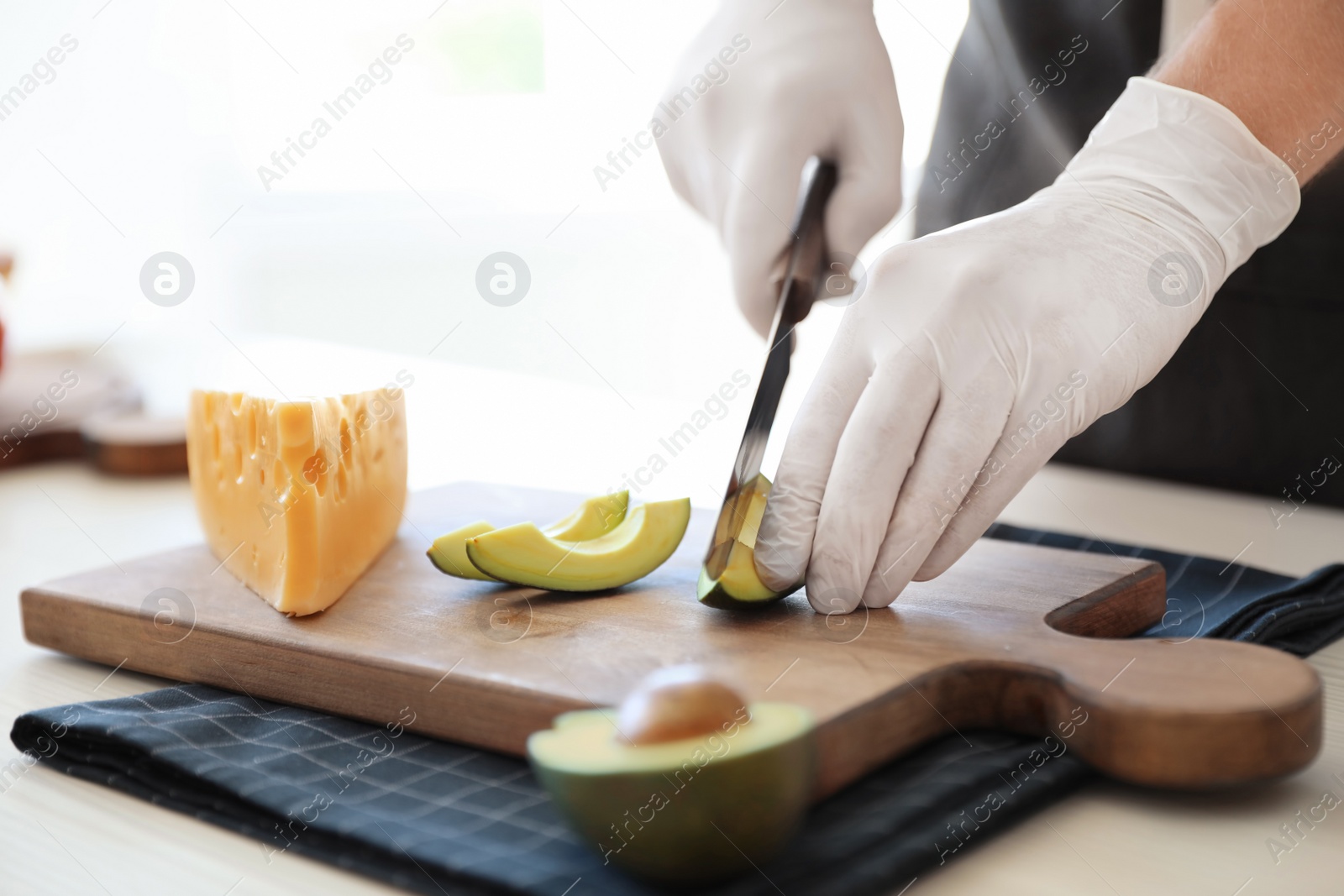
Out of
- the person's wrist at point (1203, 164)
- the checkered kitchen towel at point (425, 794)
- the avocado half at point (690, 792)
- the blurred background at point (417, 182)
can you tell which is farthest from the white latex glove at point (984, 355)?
the blurred background at point (417, 182)

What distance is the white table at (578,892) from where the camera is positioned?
800 mm

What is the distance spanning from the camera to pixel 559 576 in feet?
4.17

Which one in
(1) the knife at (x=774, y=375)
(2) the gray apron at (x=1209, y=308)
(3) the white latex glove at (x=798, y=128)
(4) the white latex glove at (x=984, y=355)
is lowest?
(2) the gray apron at (x=1209, y=308)

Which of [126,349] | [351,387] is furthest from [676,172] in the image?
[126,349]

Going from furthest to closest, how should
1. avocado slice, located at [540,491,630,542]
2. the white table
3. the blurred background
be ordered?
1. the blurred background
2. avocado slice, located at [540,491,630,542]
3. the white table

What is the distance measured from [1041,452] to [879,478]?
0.61 feet

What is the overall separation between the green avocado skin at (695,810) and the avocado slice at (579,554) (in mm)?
532

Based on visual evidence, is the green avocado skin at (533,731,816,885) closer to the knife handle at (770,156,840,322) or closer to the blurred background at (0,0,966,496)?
the knife handle at (770,156,840,322)

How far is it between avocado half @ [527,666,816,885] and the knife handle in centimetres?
65

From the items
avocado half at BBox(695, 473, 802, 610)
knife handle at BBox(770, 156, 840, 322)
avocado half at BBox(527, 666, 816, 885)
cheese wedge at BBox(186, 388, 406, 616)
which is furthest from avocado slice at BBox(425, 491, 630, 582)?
avocado half at BBox(527, 666, 816, 885)

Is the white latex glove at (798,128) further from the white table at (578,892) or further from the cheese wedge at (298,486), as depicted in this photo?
the white table at (578,892)

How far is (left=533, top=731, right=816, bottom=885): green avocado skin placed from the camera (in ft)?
2.26

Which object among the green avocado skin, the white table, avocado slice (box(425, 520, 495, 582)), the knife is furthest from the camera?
avocado slice (box(425, 520, 495, 582))

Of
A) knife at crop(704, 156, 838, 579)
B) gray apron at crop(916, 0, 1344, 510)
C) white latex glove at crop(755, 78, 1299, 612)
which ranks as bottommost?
gray apron at crop(916, 0, 1344, 510)
